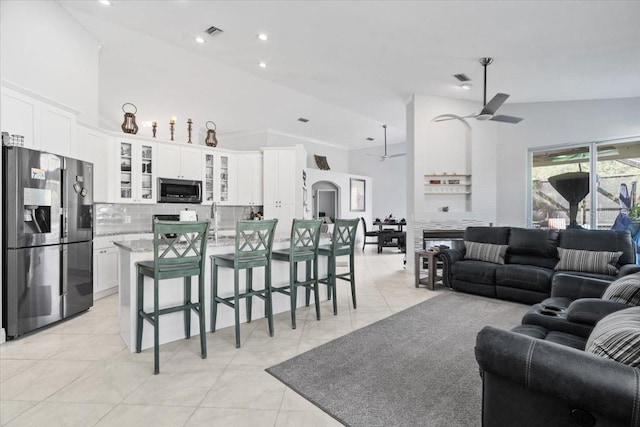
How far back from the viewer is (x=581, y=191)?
5699 mm

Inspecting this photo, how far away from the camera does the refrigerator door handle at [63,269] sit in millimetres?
3285

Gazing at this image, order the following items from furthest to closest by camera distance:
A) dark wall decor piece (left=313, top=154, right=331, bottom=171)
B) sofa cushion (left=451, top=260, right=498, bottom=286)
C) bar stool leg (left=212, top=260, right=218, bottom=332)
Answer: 1. dark wall decor piece (left=313, top=154, right=331, bottom=171)
2. sofa cushion (left=451, top=260, right=498, bottom=286)
3. bar stool leg (left=212, top=260, right=218, bottom=332)

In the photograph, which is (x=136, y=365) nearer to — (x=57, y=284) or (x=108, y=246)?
(x=57, y=284)

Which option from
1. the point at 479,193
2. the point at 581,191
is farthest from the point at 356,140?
the point at 581,191

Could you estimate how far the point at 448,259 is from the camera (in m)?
4.80

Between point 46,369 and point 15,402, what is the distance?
45 cm

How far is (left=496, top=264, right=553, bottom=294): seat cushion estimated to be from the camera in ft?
12.8

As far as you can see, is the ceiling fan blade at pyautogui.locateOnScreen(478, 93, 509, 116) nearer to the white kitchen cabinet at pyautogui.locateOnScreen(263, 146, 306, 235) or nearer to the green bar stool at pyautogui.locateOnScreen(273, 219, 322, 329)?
the green bar stool at pyautogui.locateOnScreen(273, 219, 322, 329)

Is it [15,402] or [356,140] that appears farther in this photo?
[356,140]

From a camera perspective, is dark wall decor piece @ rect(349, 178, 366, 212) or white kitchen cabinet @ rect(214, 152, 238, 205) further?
dark wall decor piece @ rect(349, 178, 366, 212)

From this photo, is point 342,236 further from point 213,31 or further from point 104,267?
point 104,267

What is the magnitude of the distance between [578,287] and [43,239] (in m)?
4.92

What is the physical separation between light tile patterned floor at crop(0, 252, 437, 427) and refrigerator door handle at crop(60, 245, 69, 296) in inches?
14.8

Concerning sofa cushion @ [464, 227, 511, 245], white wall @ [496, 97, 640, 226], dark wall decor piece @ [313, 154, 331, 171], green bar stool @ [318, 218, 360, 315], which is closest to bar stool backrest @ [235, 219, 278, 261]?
green bar stool @ [318, 218, 360, 315]
